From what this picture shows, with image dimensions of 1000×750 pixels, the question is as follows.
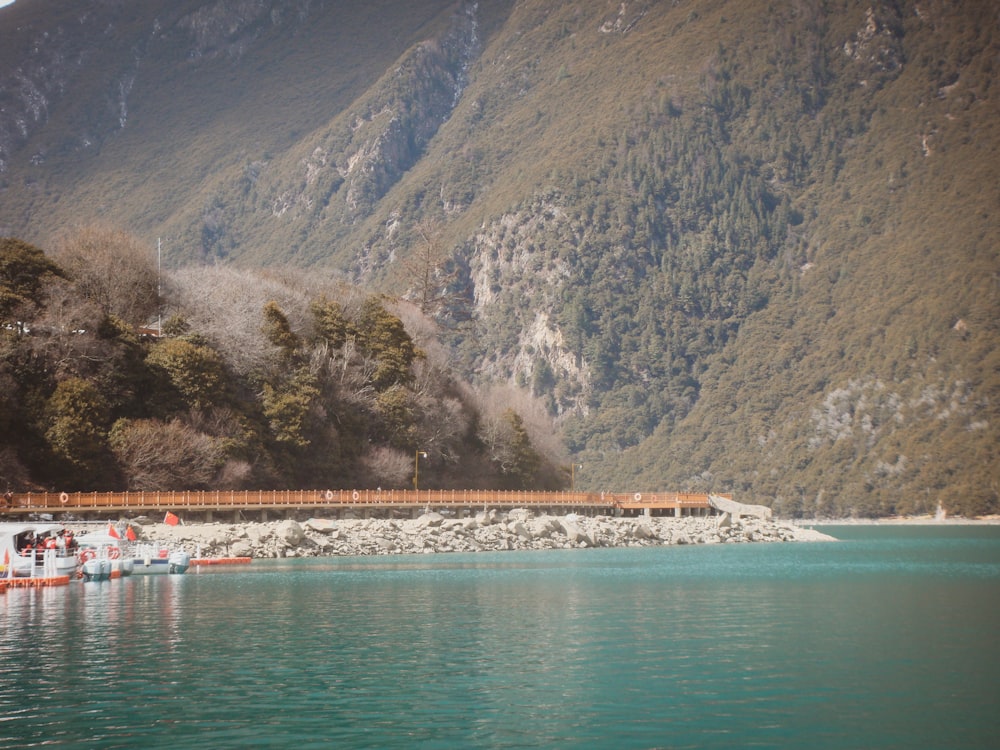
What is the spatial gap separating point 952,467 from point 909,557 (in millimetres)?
92723

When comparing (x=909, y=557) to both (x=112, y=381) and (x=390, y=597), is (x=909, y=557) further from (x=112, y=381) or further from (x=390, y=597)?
(x=112, y=381)

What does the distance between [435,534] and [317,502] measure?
7.41 m

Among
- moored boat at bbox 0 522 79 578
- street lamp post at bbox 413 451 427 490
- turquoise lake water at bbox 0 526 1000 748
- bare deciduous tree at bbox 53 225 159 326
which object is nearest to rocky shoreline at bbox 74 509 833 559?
street lamp post at bbox 413 451 427 490

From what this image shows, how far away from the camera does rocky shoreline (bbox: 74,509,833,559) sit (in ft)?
213

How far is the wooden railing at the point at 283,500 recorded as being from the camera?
2522 inches

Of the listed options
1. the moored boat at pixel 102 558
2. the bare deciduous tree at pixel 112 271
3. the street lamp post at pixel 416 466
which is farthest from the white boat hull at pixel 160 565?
the street lamp post at pixel 416 466

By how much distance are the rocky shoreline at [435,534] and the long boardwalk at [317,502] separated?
57.9 inches

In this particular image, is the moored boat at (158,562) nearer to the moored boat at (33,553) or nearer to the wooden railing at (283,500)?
the moored boat at (33,553)

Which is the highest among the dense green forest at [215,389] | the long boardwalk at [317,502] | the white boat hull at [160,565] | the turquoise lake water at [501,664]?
the dense green forest at [215,389]

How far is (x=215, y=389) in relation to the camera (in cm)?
7719

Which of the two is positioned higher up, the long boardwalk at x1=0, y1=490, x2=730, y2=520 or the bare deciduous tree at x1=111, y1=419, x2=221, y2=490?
the bare deciduous tree at x1=111, y1=419, x2=221, y2=490

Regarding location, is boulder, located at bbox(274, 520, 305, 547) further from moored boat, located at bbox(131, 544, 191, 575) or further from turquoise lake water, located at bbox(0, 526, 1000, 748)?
turquoise lake water, located at bbox(0, 526, 1000, 748)

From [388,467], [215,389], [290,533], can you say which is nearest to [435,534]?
[290,533]

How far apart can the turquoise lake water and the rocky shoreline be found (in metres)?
16.2
